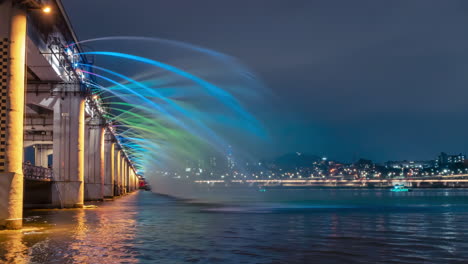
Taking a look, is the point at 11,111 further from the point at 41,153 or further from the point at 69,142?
the point at 41,153

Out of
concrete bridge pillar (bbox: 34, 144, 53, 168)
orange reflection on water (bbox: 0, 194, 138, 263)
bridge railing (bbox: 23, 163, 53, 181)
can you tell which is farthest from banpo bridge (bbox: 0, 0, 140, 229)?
concrete bridge pillar (bbox: 34, 144, 53, 168)

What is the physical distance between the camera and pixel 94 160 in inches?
2719

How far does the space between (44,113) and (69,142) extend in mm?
13423

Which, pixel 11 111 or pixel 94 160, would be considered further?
pixel 94 160

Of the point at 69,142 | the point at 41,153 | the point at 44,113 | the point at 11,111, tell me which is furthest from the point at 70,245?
the point at 41,153

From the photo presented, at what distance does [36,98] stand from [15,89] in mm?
22908

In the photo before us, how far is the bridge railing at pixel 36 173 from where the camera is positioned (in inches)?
1679

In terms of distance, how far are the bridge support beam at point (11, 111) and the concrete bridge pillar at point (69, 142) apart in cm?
2356

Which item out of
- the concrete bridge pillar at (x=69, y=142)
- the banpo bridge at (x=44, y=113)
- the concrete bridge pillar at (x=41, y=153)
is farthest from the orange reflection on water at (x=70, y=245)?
the concrete bridge pillar at (x=41, y=153)

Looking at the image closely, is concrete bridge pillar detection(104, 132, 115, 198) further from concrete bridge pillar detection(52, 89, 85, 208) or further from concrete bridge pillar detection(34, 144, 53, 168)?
concrete bridge pillar detection(52, 89, 85, 208)

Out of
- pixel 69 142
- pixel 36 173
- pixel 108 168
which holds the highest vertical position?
pixel 69 142

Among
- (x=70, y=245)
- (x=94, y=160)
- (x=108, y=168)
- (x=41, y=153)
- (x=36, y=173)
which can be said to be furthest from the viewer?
(x=41, y=153)

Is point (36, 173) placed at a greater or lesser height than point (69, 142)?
lesser

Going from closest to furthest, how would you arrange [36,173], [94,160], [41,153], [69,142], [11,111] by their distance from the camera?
[11,111] → [36,173] → [69,142] → [94,160] → [41,153]
